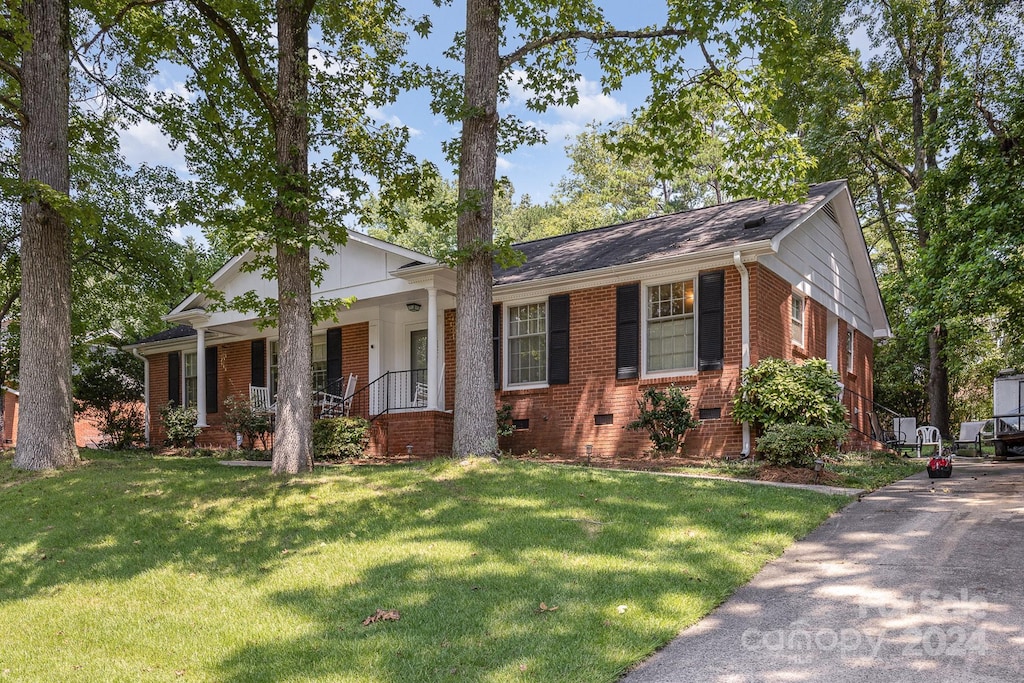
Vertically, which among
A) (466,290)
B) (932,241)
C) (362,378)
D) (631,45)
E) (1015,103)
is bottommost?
(362,378)

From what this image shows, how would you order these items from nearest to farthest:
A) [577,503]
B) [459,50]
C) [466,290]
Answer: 1. [577,503]
2. [466,290]
3. [459,50]

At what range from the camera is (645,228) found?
16531mm

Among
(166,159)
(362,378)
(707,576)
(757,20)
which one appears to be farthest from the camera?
(166,159)

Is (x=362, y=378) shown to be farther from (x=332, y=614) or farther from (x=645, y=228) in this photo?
(x=332, y=614)

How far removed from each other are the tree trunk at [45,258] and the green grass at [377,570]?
164 centimetres

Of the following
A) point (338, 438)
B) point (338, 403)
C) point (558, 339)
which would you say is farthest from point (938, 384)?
point (338, 438)

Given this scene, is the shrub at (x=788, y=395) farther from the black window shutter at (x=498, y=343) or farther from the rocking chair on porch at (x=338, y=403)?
the rocking chair on porch at (x=338, y=403)

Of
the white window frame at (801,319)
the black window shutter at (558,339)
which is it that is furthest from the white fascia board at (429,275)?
the white window frame at (801,319)

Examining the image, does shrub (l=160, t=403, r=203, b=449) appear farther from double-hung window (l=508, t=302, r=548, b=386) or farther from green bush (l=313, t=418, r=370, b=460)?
double-hung window (l=508, t=302, r=548, b=386)

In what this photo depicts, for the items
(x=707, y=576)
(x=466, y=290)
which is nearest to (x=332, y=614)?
(x=707, y=576)

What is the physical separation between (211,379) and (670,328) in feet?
40.5

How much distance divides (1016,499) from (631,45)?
29.1 ft

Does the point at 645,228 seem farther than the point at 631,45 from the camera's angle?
Yes

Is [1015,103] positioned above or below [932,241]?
above
